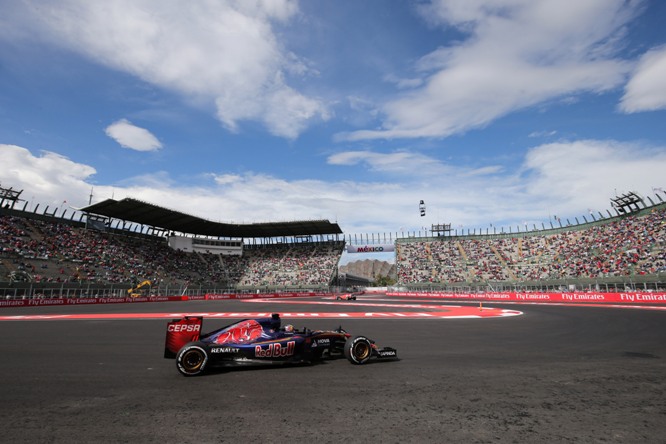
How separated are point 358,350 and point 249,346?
2322 millimetres

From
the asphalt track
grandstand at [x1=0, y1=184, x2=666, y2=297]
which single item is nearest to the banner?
grandstand at [x1=0, y1=184, x2=666, y2=297]

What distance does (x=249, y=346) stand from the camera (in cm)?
725

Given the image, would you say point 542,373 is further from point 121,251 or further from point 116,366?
point 121,251

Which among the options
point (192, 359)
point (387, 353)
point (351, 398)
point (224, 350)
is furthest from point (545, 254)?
point (192, 359)

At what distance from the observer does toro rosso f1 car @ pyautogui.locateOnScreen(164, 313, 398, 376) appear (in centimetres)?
686

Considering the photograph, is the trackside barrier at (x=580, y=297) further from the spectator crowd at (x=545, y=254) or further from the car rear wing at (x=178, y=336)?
the car rear wing at (x=178, y=336)

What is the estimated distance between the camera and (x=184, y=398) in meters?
5.30

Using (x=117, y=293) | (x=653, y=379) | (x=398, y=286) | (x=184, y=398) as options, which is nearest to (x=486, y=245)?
(x=398, y=286)

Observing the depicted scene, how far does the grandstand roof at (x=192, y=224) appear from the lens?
173 feet

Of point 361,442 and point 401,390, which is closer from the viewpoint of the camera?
point 361,442

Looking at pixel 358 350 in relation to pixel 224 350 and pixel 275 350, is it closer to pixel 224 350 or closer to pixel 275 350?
pixel 275 350

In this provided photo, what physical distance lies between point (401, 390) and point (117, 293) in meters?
42.4

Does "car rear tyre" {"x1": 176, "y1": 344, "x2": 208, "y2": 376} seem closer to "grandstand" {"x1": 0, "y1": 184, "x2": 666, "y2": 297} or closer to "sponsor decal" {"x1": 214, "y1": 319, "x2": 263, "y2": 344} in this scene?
"sponsor decal" {"x1": 214, "y1": 319, "x2": 263, "y2": 344}

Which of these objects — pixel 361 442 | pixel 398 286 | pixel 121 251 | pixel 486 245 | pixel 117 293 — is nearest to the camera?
pixel 361 442
